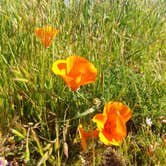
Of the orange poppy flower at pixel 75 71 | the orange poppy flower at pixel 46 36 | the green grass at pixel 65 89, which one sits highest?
the orange poppy flower at pixel 46 36

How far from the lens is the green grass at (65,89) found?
71.7 inches

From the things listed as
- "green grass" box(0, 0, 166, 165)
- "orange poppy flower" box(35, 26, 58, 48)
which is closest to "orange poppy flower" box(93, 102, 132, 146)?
"green grass" box(0, 0, 166, 165)

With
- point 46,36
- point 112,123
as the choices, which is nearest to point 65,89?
point 46,36

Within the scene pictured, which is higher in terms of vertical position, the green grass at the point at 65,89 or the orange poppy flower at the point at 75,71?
the orange poppy flower at the point at 75,71

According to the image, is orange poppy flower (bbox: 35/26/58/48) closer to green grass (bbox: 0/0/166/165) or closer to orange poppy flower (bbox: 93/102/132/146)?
green grass (bbox: 0/0/166/165)

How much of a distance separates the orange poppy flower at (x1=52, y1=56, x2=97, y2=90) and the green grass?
0.13 meters

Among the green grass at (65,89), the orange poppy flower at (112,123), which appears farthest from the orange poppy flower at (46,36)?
the orange poppy flower at (112,123)

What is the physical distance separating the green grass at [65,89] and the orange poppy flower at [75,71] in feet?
0.43

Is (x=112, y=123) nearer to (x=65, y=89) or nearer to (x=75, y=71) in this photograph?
(x=75, y=71)

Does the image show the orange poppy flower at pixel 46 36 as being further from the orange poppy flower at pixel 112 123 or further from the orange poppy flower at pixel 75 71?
the orange poppy flower at pixel 112 123

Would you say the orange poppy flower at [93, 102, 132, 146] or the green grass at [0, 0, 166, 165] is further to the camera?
the green grass at [0, 0, 166, 165]

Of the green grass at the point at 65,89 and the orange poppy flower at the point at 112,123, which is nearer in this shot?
the orange poppy flower at the point at 112,123

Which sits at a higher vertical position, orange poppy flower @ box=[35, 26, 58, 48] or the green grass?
orange poppy flower @ box=[35, 26, 58, 48]

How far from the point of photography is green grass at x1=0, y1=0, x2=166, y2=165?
71.7 inches
